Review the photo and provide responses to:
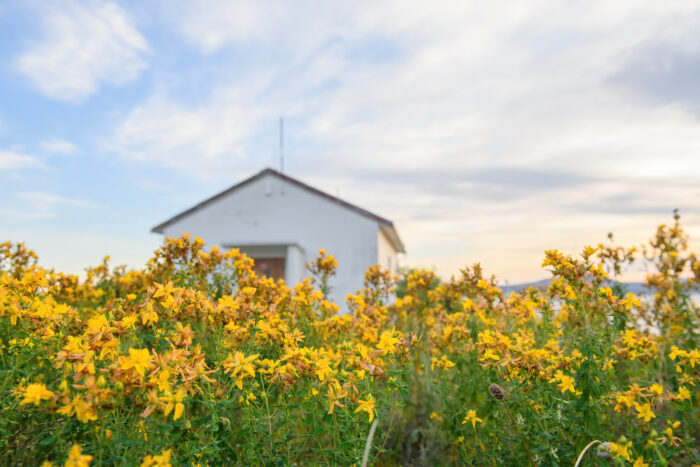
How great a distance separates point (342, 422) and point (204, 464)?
0.58 meters

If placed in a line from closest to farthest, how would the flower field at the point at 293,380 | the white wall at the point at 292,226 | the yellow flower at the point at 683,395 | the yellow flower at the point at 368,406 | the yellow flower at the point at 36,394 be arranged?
the yellow flower at the point at 36,394, the flower field at the point at 293,380, the yellow flower at the point at 368,406, the yellow flower at the point at 683,395, the white wall at the point at 292,226

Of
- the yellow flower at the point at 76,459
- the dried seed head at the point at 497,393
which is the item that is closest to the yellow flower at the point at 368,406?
the dried seed head at the point at 497,393

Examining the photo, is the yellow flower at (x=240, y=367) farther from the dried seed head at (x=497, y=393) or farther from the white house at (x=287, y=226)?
the white house at (x=287, y=226)

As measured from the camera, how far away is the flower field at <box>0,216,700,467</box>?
1.77m

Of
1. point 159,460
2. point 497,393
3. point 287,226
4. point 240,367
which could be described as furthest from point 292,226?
point 159,460

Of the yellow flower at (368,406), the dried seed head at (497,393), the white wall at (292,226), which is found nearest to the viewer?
the yellow flower at (368,406)

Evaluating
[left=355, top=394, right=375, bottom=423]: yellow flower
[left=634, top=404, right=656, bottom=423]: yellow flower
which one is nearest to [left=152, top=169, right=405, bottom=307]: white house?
[left=634, top=404, right=656, bottom=423]: yellow flower

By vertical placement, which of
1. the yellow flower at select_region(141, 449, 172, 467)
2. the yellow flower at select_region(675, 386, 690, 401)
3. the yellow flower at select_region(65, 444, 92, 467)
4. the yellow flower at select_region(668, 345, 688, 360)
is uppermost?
the yellow flower at select_region(668, 345, 688, 360)

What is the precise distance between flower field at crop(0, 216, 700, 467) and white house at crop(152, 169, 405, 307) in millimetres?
8757

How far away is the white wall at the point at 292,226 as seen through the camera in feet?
43.3

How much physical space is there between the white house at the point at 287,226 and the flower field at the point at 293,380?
876cm

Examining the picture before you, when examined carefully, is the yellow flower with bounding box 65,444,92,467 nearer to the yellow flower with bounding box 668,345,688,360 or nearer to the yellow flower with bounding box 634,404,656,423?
the yellow flower with bounding box 634,404,656,423

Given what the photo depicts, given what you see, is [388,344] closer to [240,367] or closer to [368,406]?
[368,406]

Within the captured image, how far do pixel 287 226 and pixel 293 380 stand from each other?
11.9 meters
